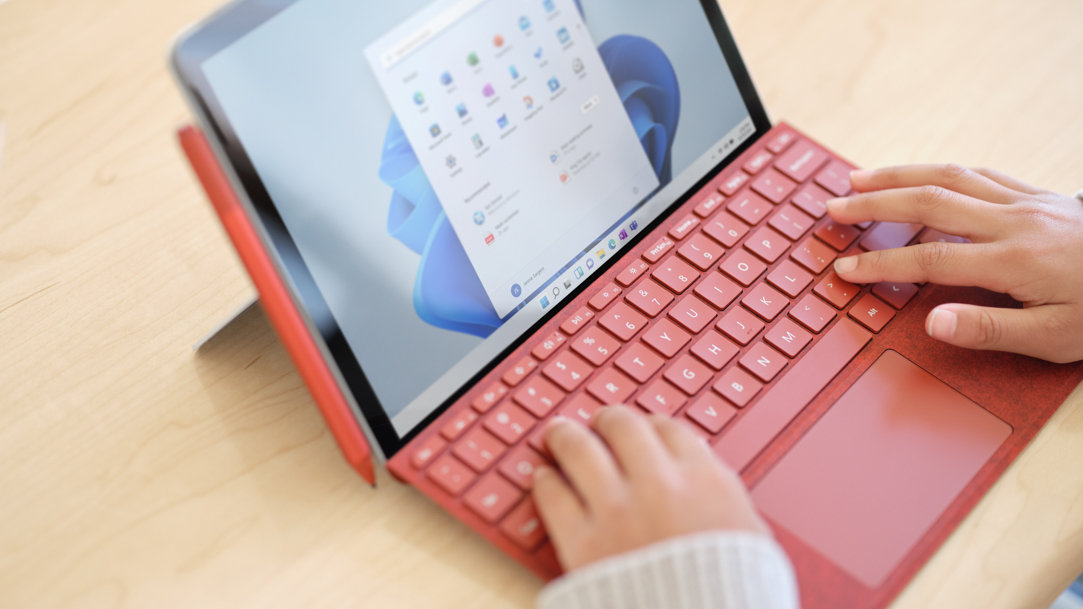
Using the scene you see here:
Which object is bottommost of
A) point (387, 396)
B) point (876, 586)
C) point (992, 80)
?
point (876, 586)

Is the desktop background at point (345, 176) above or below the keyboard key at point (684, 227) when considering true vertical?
above

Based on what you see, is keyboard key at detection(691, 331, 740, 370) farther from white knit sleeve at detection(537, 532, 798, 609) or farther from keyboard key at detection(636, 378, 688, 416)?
white knit sleeve at detection(537, 532, 798, 609)

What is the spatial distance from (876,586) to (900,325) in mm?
216

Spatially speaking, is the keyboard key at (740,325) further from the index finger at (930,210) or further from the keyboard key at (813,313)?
the index finger at (930,210)

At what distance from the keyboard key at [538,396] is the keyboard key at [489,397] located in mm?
11

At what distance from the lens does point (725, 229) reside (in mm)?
690

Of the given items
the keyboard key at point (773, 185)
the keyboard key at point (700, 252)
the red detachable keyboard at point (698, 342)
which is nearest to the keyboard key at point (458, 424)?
the red detachable keyboard at point (698, 342)

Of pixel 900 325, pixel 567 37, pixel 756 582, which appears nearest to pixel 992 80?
pixel 900 325

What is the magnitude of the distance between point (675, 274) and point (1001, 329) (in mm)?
243

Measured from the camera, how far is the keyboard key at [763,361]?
613mm

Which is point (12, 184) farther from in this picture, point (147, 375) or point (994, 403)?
point (994, 403)

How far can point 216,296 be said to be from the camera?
694mm

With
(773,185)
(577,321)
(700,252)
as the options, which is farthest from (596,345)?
(773,185)

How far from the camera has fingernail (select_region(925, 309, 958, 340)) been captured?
621 mm
